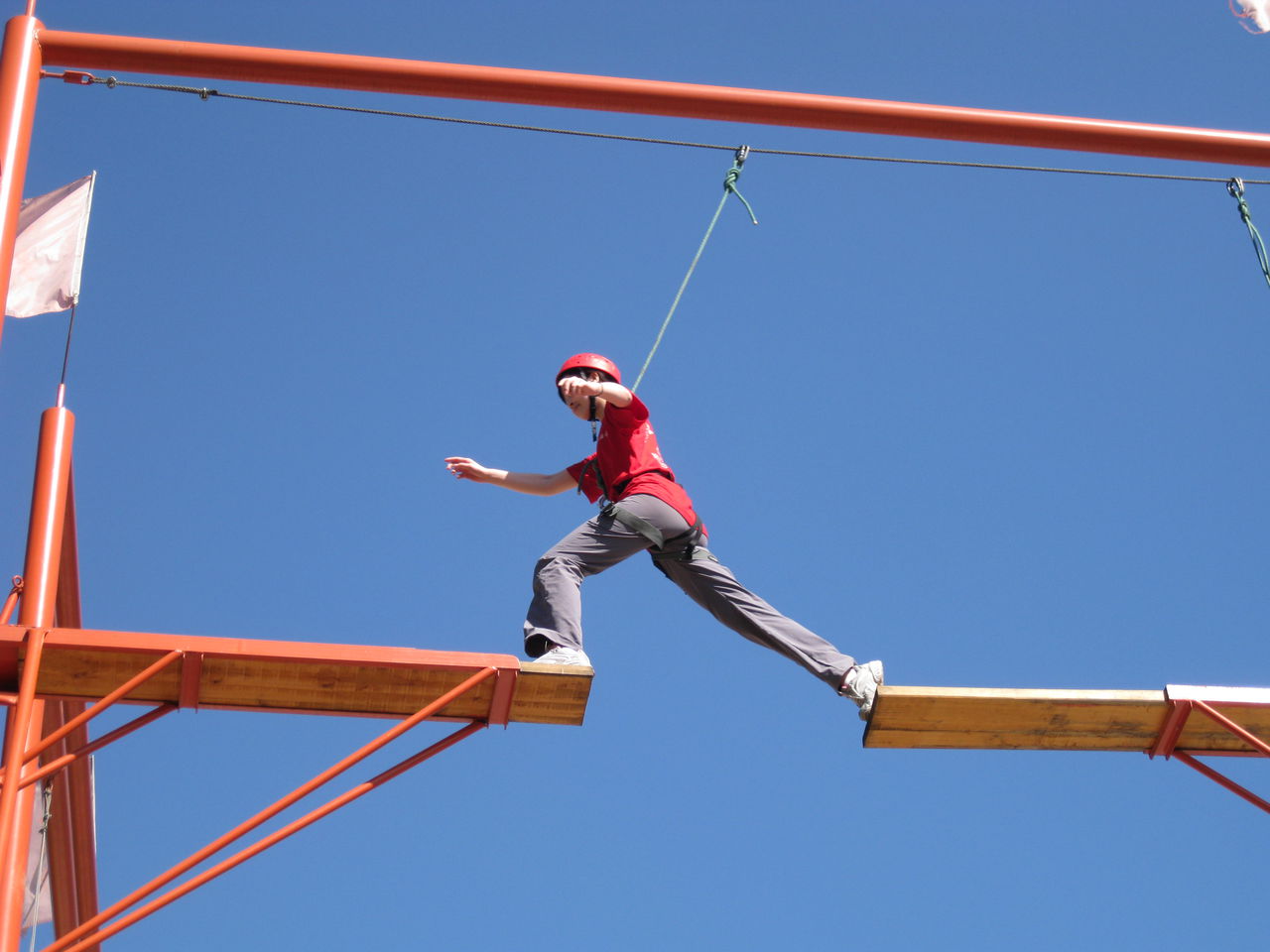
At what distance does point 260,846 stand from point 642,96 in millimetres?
4392

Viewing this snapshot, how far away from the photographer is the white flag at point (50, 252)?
29.5 feet

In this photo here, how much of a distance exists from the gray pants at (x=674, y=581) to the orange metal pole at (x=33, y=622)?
2.32 meters

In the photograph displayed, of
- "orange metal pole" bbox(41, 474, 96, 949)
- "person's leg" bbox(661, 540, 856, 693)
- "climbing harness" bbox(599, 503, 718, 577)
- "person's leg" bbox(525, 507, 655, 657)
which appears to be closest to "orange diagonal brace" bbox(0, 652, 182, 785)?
"orange metal pole" bbox(41, 474, 96, 949)

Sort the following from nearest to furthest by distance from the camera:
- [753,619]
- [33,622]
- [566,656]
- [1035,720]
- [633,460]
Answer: [566,656] → [1035,720] → [33,622] → [753,619] → [633,460]

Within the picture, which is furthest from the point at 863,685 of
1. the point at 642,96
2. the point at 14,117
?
the point at 14,117

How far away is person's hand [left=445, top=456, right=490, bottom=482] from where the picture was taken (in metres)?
9.41

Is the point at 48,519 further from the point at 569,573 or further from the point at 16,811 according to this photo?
the point at 569,573

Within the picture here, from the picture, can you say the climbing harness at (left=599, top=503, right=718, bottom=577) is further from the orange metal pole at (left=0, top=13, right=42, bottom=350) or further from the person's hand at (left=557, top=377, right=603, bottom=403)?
the orange metal pole at (left=0, top=13, right=42, bottom=350)

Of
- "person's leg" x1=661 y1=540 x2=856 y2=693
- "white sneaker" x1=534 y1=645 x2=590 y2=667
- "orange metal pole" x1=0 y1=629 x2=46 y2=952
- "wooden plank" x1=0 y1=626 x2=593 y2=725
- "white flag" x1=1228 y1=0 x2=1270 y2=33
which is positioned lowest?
"orange metal pole" x1=0 y1=629 x2=46 y2=952

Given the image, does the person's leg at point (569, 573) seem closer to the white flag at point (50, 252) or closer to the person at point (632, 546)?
the person at point (632, 546)

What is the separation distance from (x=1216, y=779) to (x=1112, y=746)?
50 centimetres

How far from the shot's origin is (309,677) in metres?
7.65

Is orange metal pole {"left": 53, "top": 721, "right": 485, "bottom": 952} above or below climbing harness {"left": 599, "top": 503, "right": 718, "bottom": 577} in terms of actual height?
below

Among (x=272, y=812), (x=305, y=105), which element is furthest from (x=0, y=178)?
(x=272, y=812)
